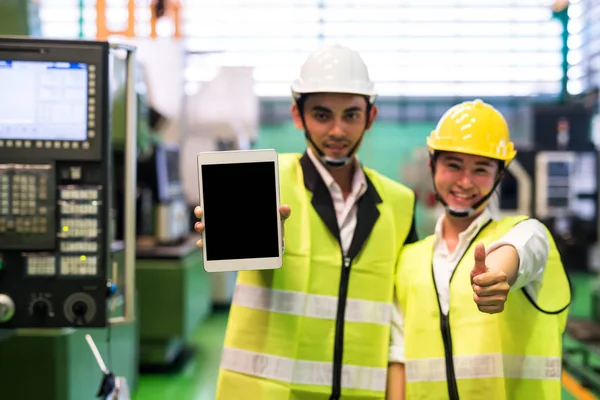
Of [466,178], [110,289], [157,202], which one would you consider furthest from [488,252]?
[157,202]

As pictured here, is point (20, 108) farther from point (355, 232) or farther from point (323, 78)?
point (355, 232)

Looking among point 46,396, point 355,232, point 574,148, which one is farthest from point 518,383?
point 574,148

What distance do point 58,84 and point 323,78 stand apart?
881 mm

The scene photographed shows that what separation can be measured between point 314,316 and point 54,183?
37.8 inches

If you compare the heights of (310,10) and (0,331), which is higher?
(310,10)

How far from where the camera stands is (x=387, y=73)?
13031mm

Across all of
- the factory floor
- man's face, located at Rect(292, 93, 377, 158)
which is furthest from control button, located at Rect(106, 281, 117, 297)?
the factory floor

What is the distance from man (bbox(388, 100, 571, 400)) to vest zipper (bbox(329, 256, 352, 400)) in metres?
0.19

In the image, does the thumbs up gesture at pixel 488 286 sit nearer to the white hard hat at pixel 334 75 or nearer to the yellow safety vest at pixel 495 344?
the yellow safety vest at pixel 495 344

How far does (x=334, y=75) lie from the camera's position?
6.66 feet

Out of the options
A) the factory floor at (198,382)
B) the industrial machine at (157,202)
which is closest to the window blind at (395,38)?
the industrial machine at (157,202)

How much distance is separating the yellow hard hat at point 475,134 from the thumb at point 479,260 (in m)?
0.50

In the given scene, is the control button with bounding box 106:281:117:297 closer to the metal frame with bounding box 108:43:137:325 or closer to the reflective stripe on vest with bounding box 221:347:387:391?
the metal frame with bounding box 108:43:137:325

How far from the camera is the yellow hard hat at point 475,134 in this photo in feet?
6.22
